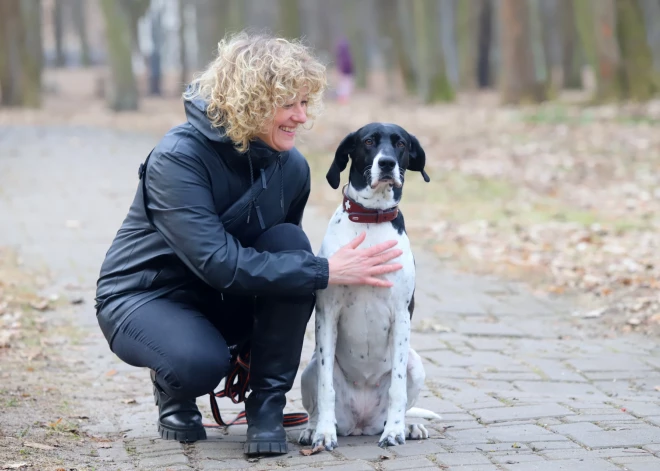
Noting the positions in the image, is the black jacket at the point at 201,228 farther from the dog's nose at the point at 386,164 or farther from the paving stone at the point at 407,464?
the paving stone at the point at 407,464

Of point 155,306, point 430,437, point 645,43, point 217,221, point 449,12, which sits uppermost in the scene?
point 449,12

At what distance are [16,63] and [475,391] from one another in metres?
21.6

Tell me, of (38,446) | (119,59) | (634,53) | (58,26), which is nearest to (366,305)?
(38,446)

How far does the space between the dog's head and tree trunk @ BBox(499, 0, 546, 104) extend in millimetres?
17890

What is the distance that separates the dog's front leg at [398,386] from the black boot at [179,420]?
32.8 inches

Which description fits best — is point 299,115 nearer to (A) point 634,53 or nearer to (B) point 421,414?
(B) point 421,414

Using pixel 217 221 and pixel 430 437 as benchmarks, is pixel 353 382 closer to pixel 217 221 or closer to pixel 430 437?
pixel 430 437

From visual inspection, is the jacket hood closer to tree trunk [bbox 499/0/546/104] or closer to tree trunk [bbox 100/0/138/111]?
tree trunk [bbox 499/0/546/104]

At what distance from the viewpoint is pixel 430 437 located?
4312 mm

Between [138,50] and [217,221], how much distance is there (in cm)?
3521

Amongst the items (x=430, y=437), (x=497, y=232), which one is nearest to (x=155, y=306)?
(x=430, y=437)

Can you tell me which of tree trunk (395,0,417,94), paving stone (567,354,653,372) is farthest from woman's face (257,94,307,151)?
tree trunk (395,0,417,94)

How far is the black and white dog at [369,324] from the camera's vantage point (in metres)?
4.17

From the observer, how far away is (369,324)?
4223mm
